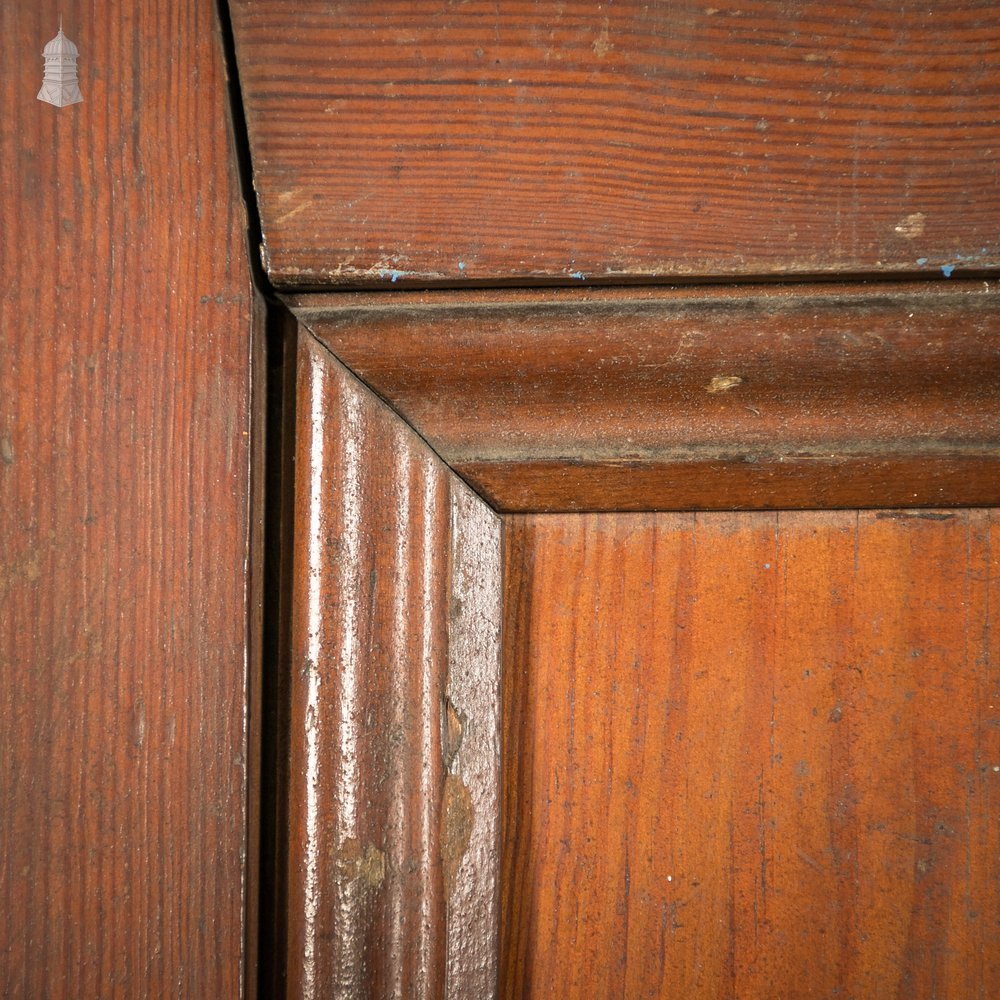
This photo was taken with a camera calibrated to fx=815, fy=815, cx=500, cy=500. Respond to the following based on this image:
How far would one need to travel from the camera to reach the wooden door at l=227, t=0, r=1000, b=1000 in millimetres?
331

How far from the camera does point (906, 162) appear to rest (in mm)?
326

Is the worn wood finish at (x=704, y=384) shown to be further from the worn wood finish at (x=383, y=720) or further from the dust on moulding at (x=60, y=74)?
the dust on moulding at (x=60, y=74)

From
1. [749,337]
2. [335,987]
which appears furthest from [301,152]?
[335,987]

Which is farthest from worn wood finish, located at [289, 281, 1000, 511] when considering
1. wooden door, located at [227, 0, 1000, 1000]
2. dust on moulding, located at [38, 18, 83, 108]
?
dust on moulding, located at [38, 18, 83, 108]

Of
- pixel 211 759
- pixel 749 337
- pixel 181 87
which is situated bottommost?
pixel 211 759

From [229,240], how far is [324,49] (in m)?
0.09

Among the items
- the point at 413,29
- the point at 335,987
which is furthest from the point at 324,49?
the point at 335,987

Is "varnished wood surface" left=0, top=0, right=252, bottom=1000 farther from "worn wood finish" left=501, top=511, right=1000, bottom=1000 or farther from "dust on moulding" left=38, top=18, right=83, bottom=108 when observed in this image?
"worn wood finish" left=501, top=511, right=1000, bottom=1000

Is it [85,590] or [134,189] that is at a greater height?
[134,189]

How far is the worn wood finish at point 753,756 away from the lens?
0.38 metres

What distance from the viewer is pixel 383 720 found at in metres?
0.36

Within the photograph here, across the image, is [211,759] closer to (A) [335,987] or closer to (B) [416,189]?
(A) [335,987]

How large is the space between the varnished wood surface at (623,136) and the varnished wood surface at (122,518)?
49 mm

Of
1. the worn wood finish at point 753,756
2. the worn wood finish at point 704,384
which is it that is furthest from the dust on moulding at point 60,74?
the worn wood finish at point 753,756
